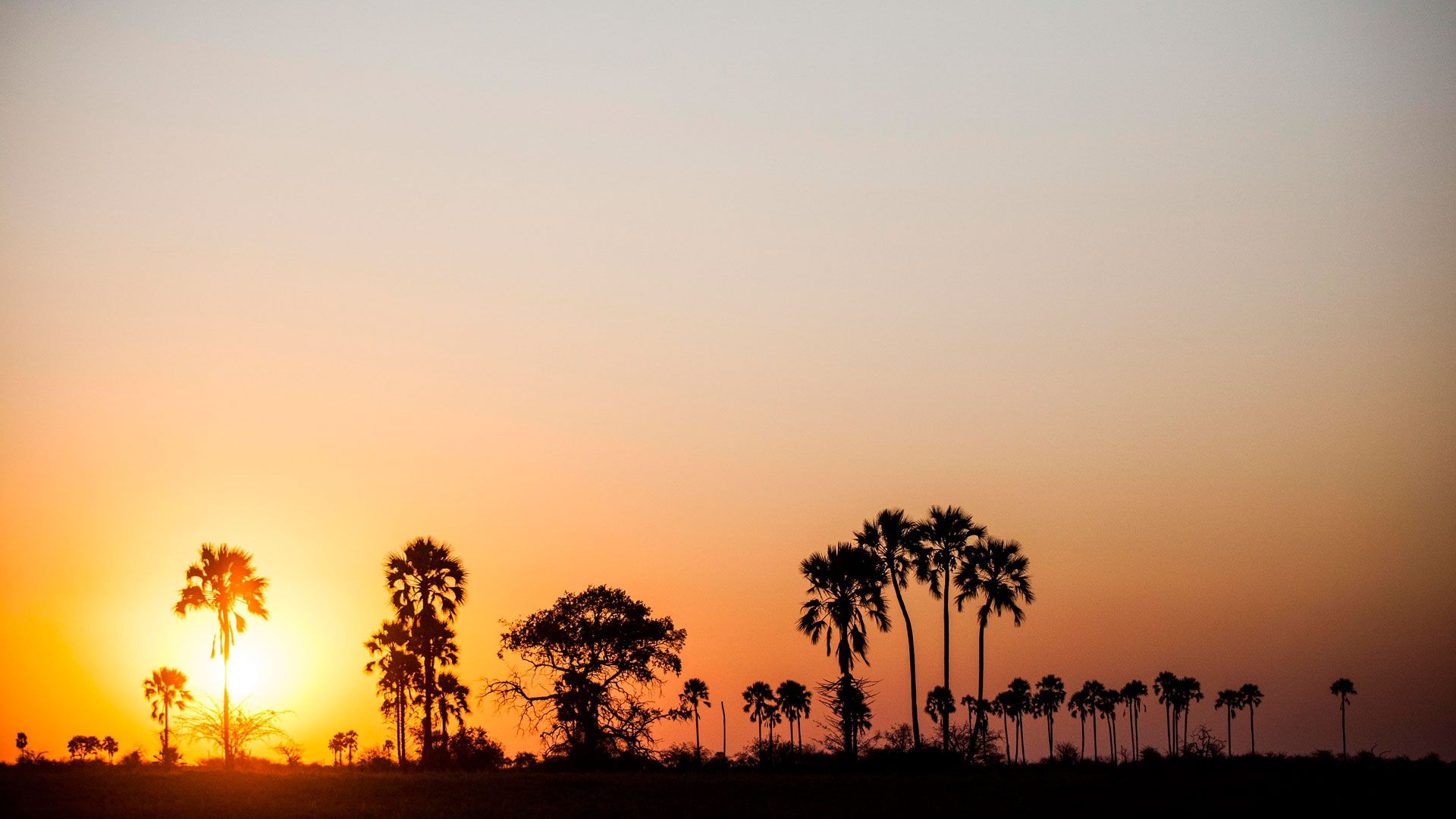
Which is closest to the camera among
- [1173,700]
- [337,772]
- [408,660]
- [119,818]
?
[119,818]

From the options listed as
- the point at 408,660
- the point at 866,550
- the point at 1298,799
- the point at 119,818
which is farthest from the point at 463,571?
the point at 1298,799

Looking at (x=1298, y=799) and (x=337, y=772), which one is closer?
(x=1298, y=799)

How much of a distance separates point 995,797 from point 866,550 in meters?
22.6

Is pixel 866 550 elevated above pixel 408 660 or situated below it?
above

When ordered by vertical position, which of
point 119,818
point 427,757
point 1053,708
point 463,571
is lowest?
point 1053,708

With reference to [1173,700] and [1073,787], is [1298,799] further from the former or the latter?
[1173,700]

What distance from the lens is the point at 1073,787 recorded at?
36.9 meters

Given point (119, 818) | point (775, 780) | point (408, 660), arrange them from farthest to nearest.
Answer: point (408, 660) → point (775, 780) → point (119, 818)

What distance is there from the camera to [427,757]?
176 ft

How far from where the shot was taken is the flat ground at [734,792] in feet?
108

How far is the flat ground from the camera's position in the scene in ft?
108

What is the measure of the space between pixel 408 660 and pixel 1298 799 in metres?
45.1

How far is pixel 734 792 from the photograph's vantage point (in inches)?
1494

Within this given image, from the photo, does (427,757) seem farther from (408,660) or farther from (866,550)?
(866,550)
